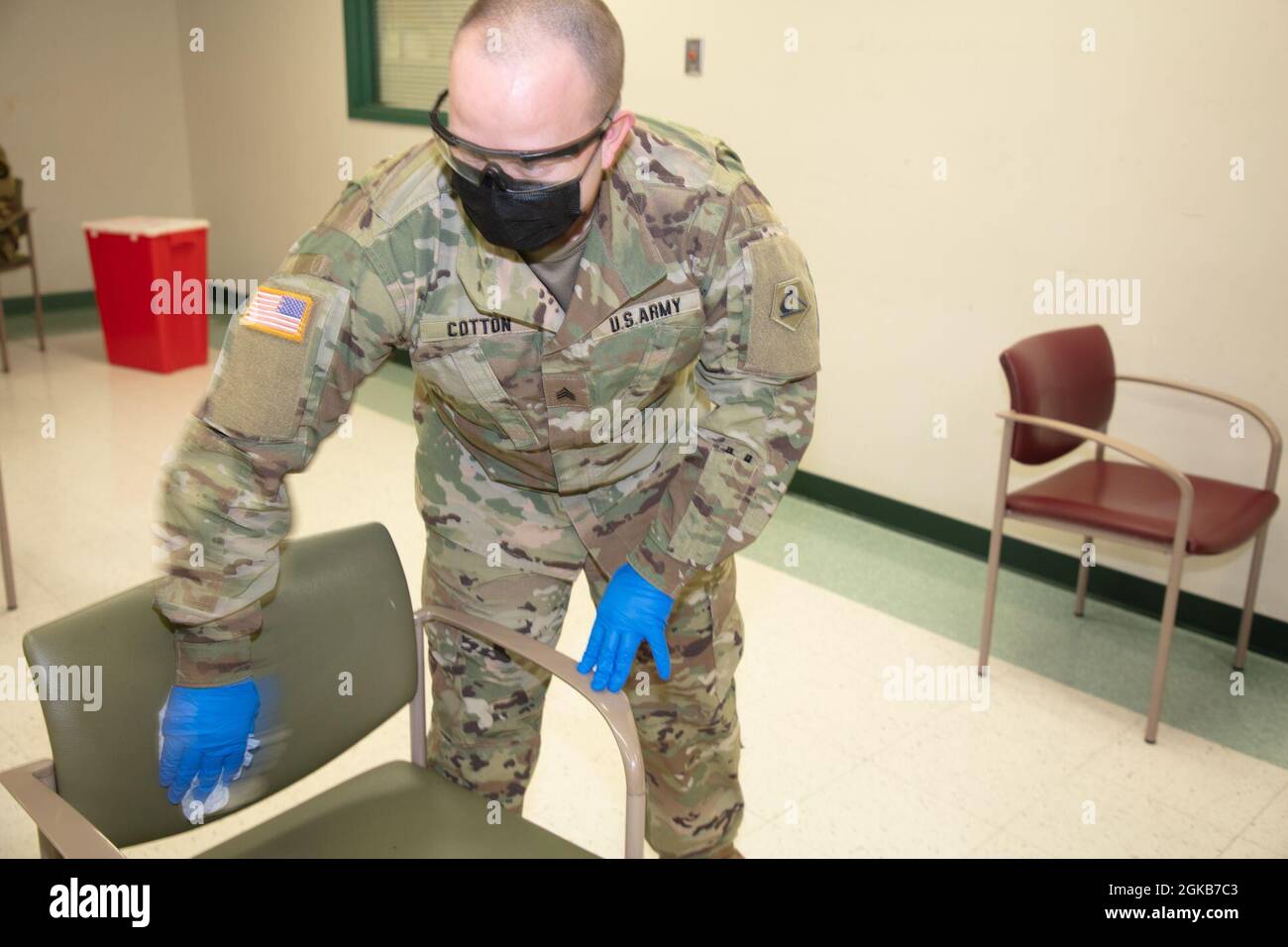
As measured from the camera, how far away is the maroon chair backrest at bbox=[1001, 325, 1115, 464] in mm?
2566

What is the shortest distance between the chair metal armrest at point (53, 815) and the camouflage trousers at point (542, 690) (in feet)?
1.75

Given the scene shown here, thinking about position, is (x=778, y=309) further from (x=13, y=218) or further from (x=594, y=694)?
(x=13, y=218)

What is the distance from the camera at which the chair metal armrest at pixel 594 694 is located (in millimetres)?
1308

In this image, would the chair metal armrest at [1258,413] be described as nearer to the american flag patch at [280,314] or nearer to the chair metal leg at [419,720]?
the chair metal leg at [419,720]

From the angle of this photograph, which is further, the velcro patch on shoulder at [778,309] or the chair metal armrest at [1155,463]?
the chair metal armrest at [1155,463]

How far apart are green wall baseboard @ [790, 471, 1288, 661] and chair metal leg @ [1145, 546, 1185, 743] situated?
0.60 metres

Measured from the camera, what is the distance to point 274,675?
1.35 meters

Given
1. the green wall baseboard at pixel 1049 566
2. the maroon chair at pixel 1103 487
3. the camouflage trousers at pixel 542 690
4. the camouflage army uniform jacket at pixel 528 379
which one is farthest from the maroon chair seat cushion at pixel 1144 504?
the camouflage army uniform jacket at pixel 528 379

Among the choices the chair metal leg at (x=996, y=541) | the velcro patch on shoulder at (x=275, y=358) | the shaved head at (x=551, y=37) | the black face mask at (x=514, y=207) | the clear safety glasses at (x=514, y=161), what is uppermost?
the shaved head at (x=551, y=37)

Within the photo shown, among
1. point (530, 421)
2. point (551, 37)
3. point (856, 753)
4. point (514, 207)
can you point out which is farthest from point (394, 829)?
point (856, 753)


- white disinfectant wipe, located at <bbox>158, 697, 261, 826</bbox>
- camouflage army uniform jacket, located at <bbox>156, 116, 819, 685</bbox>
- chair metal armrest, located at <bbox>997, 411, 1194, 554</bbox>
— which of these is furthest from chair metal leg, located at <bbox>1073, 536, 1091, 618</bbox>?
white disinfectant wipe, located at <bbox>158, 697, 261, 826</bbox>

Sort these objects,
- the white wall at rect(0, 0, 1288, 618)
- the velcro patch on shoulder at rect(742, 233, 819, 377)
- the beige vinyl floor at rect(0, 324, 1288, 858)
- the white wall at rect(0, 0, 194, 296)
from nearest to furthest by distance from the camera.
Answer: the velcro patch on shoulder at rect(742, 233, 819, 377), the beige vinyl floor at rect(0, 324, 1288, 858), the white wall at rect(0, 0, 1288, 618), the white wall at rect(0, 0, 194, 296)

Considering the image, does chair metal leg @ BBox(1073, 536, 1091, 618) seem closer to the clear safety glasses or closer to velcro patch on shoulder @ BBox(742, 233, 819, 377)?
velcro patch on shoulder @ BBox(742, 233, 819, 377)
